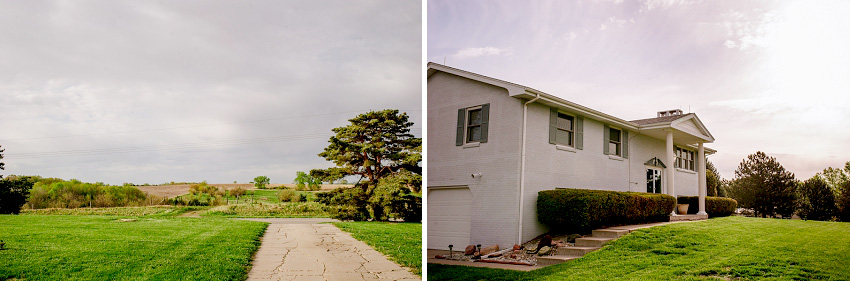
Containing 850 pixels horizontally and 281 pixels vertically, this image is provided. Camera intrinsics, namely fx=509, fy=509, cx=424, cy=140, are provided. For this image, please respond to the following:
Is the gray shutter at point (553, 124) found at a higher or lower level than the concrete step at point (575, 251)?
higher

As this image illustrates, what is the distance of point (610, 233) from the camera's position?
20.5ft

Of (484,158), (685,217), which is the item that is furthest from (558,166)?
(685,217)

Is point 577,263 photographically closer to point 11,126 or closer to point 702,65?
point 702,65

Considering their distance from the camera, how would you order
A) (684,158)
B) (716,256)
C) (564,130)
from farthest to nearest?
(684,158) < (564,130) < (716,256)

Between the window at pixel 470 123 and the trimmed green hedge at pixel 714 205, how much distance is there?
10.2ft

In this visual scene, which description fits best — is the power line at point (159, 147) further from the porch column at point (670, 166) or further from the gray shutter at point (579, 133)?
the porch column at point (670, 166)

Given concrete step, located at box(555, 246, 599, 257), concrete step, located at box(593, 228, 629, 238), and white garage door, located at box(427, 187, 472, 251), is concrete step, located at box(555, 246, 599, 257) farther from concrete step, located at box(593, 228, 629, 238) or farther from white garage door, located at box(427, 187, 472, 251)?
white garage door, located at box(427, 187, 472, 251)

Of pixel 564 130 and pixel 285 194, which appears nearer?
pixel 285 194

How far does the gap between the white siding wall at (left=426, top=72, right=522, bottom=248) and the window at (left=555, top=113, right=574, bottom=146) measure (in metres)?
0.86

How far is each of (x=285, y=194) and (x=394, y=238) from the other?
48.4 inches

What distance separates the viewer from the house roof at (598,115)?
6.43 meters

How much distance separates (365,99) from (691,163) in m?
6.49

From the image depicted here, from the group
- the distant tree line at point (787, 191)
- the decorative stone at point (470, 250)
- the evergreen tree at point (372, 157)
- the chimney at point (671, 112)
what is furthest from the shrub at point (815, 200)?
the evergreen tree at point (372, 157)

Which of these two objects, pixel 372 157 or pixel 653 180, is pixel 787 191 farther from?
pixel 653 180
